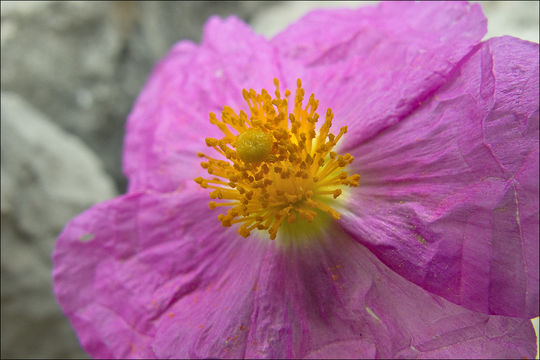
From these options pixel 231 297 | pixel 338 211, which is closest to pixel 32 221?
pixel 231 297

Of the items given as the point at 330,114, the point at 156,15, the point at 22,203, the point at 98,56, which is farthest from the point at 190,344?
the point at 156,15

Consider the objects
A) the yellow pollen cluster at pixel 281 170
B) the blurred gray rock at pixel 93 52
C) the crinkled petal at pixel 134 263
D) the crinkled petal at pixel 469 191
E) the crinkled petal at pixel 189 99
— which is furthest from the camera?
the blurred gray rock at pixel 93 52

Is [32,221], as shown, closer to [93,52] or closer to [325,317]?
[93,52]

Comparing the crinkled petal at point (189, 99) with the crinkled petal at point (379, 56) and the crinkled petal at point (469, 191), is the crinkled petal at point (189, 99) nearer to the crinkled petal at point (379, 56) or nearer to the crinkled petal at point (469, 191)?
the crinkled petal at point (379, 56)

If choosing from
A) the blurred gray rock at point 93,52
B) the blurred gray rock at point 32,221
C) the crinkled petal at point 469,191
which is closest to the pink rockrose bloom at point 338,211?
the crinkled petal at point 469,191

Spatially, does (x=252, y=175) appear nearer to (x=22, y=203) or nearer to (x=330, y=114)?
(x=330, y=114)

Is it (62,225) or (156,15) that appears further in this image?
(156,15)
